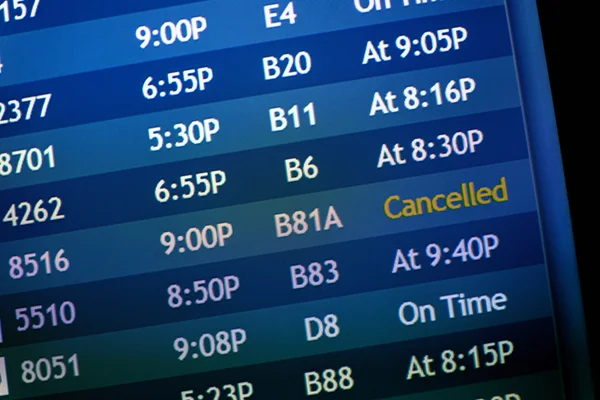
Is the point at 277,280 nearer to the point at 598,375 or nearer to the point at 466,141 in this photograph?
the point at 466,141

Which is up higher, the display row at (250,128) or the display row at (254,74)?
the display row at (254,74)

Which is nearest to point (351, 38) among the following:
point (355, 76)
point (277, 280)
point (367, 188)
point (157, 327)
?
point (355, 76)

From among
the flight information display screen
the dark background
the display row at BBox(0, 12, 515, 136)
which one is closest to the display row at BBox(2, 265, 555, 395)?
the flight information display screen

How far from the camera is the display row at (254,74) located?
1.02m

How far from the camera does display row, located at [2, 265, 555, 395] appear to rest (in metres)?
1.01

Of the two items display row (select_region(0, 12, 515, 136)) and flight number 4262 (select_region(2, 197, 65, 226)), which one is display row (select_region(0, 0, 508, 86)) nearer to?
display row (select_region(0, 12, 515, 136))

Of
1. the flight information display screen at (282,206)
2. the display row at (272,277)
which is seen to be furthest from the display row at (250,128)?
the display row at (272,277)

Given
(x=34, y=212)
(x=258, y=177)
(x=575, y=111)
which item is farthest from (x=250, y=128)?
(x=575, y=111)

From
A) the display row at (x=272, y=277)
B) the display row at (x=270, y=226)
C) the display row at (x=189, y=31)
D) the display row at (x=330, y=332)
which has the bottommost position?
the display row at (x=330, y=332)

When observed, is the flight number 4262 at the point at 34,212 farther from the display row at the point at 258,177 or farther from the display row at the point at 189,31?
the display row at the point at 189,31

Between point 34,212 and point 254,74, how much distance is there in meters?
0.32

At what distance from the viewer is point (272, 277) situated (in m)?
1.01

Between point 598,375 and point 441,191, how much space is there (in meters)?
0.31

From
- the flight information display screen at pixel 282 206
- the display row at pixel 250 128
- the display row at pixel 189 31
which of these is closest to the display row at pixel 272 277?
the flight information display screen at pixel 282 206
